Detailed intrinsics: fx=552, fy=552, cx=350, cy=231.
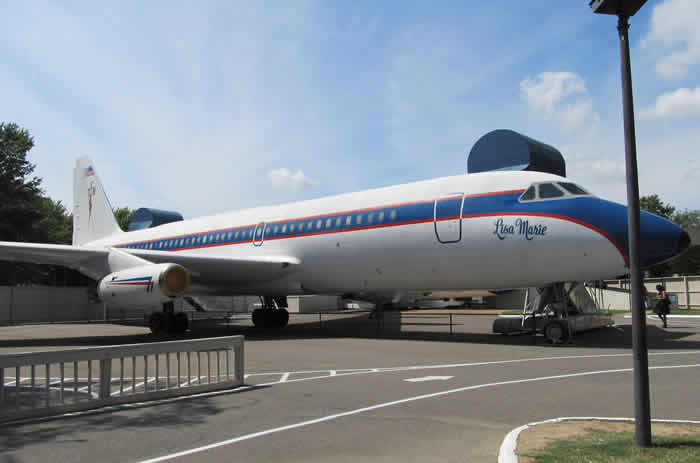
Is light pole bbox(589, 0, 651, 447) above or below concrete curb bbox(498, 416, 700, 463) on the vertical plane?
above

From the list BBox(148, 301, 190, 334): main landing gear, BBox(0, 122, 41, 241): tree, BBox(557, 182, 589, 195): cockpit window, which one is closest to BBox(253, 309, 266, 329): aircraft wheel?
BBox(148, 301, 190, 334): main landing gear

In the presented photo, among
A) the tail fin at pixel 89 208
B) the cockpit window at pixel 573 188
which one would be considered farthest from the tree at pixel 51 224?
the cockpit window at pixel 573 188

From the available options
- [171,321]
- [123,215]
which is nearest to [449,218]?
Result: [171,321]

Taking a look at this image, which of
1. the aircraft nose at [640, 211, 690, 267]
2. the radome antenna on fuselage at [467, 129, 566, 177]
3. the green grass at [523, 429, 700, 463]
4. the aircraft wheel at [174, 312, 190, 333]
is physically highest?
the radome antenna on fuselage at [467, 129, 566, 177]

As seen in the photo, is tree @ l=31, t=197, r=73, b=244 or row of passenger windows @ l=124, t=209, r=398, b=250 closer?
row of passenger windows @ l=124, t=209, r=398, b=250

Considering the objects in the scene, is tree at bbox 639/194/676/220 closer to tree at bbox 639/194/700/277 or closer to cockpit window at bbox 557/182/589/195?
tree at bbox 639/194/700/277

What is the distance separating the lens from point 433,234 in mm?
14273

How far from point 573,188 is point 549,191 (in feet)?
1.77

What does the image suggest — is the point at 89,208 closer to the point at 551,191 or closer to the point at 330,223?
the point at 330,223

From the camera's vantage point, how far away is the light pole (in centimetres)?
457

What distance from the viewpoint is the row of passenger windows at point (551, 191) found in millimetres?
12953

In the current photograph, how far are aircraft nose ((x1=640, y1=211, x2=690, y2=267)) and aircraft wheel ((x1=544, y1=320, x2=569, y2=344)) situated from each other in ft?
8.60

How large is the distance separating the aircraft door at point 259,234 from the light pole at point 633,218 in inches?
597

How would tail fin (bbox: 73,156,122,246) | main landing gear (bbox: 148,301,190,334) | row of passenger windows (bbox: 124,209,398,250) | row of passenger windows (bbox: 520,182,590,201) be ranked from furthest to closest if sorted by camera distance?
tail fin (bbox: 73,156,122,246), main landing gear (bbox: 148,301,190,334), row of passenger windows (bbox: 124,209,398,250), row of passenger windows (bbox: 520,182,590,201)
